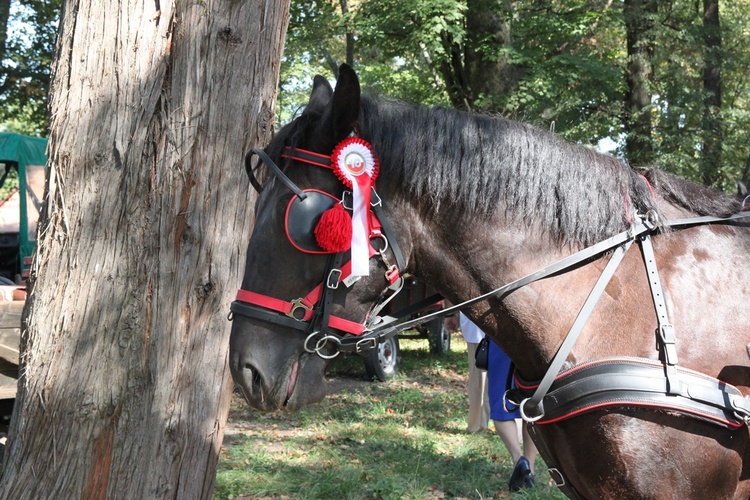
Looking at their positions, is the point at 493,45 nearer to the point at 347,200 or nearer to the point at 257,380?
the point at 347,200

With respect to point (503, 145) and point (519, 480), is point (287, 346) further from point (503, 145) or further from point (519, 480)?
point (519, 480)

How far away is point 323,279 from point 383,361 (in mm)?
7813

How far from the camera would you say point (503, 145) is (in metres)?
2.13

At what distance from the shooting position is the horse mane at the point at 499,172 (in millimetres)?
2062

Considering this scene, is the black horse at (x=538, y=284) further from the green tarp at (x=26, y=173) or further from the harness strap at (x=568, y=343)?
the green tarp at (x=26, y=173)

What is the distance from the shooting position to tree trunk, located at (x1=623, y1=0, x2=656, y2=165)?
41.2 feet

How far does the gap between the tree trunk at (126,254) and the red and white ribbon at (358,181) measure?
3.58 ft

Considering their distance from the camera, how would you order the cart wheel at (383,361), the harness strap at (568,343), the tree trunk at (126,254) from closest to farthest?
the harness strap at (568,343) → the tree trunk at (126,254) → the cart wheel at (383,361)

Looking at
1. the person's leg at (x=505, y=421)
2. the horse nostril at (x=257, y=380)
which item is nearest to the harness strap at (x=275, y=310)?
the horse nostril at (x=257, y=380)

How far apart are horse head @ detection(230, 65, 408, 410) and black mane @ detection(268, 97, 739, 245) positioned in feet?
0.37

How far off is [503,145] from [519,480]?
3466 mm

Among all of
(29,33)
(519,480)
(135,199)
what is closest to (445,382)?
(519,480)

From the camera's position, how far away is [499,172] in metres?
2.11

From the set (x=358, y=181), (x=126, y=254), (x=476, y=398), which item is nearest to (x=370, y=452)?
(x=476, y=398)
